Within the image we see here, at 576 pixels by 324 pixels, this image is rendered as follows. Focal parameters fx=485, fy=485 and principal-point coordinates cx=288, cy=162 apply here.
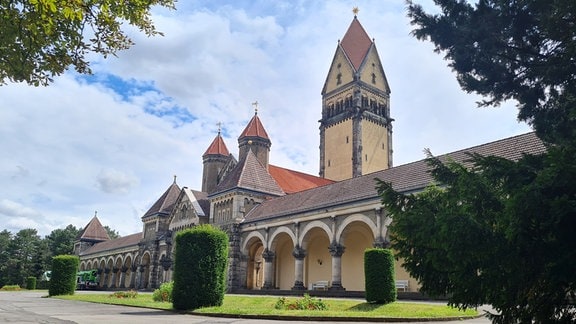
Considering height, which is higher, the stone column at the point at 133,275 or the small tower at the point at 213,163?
the small tower at the point at 213,163

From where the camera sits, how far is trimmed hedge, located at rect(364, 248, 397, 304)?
18.4 metres

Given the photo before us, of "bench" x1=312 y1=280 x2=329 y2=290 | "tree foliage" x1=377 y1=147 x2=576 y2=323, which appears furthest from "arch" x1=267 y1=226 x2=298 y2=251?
"tree foliage" x1=377 y1=147 x2=576 y2=323

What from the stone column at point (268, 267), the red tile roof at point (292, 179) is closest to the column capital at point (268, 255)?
the stone column at point (268, 267)

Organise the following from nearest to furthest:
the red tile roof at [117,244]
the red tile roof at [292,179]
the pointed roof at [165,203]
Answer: the red tile roof at [292,179], the pointed roof at [165,203], the red tile roof at [117,244]

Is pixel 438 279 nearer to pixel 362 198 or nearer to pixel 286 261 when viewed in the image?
pixel 362 198

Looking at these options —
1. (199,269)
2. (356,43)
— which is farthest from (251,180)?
(356,43)

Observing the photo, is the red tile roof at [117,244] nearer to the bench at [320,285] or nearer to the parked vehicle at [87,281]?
the parked vehicle at [87,281]

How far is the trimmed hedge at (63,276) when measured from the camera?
31.9 m

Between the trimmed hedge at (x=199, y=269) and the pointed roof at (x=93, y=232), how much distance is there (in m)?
59.8

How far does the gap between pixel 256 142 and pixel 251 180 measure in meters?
11.4

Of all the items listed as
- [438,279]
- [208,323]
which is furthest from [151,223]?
[438,279]

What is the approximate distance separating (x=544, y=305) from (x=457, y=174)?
2005 millimetres

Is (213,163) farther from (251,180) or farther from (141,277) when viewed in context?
(251,180)

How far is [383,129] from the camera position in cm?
5484
